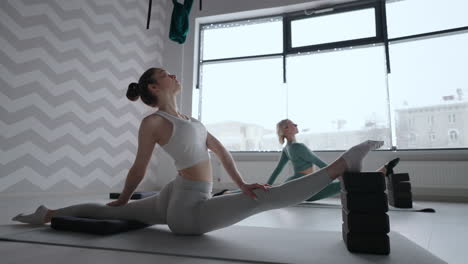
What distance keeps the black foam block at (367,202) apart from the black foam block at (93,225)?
1011 millimetres

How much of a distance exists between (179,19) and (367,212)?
2.08 metres

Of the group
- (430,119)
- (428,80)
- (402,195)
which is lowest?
(402,195)

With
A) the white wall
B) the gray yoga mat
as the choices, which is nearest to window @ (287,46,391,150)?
the white wall

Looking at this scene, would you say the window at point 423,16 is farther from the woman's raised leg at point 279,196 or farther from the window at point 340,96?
the woman's raised leg at point 279,196

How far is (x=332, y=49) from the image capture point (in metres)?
4.60

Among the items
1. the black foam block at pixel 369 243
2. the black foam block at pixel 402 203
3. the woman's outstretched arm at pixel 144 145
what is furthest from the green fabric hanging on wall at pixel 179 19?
the black foam block at pixel 402 203

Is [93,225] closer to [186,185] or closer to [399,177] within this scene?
[186,185]

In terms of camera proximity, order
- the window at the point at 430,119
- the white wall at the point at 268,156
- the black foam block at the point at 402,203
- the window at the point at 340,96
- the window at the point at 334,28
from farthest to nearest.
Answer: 1. the window at the point at 334,28
2. the window at the point at 340,96
3. the window at the point at 430,119
4. the white wall at the point at 268,156
5. the black foam block at the point at 402,203

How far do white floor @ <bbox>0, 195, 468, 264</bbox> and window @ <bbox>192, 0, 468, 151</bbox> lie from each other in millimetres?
1894

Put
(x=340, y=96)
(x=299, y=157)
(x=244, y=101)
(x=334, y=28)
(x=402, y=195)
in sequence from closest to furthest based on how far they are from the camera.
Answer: (x=402, y=195) → (x=299, y=157) → (x=340, y=96) → (x=334, y=28) → (x=244, y=101)

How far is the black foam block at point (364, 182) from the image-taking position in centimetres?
115

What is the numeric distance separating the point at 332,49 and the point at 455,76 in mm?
1551

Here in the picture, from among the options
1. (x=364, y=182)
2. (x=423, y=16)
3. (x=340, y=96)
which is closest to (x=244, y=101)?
(x=340, y=96)

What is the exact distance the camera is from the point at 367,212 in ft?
3.80
